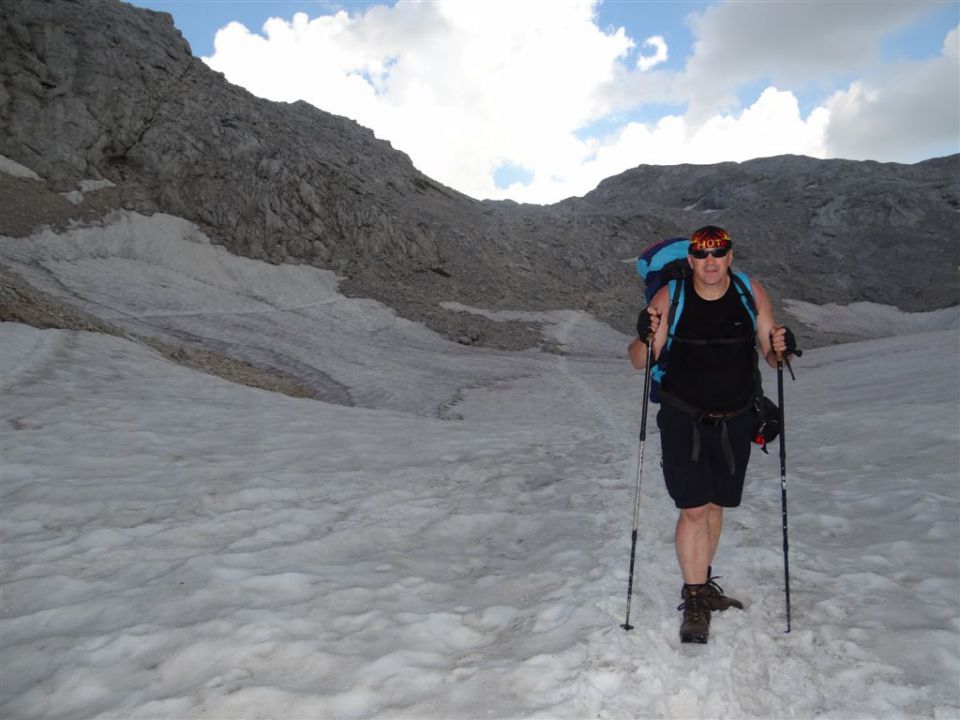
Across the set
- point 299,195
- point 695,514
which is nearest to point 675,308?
point 695,514

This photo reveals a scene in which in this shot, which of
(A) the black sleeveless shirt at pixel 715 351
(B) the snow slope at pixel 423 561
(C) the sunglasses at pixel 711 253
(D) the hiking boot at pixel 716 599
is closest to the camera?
(B) the snow slope at pixel 423 561

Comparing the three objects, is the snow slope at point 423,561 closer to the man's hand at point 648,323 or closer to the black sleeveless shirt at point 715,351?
the black sleeveless shirt at point 715,351

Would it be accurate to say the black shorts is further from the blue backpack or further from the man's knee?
the blue backpack

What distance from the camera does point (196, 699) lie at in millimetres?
4062

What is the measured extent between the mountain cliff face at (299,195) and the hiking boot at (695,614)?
28721 millimetres

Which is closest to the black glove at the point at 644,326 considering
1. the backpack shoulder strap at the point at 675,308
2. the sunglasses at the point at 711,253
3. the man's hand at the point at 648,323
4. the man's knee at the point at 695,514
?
the man's hand at the point at 648,323

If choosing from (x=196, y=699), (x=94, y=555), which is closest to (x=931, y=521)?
(x=196, y=699)

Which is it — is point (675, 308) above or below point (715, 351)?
above

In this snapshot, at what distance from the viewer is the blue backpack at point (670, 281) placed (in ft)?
15.6

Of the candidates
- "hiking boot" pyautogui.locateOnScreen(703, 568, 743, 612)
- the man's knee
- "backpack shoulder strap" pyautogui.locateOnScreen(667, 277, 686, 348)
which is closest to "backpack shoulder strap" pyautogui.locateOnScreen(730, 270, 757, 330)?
"backpack shoulder strap" pyautogui.locateOnScreen(667, 277, 686, 348)

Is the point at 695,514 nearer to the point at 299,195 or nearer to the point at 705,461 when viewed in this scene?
the point at 705,461

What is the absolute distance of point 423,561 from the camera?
657 cm

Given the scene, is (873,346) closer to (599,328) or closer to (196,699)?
(599,328)

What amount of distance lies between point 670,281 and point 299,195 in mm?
38750
